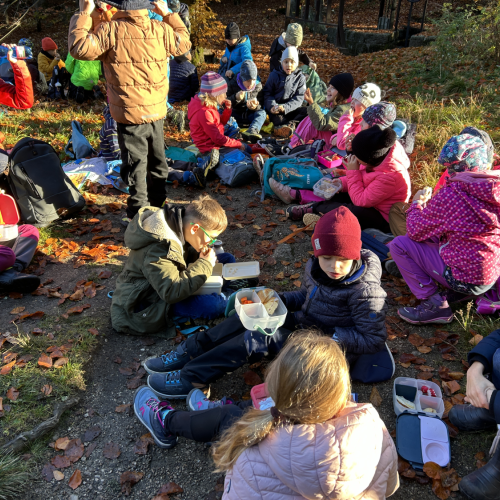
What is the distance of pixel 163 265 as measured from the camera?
11.2ft

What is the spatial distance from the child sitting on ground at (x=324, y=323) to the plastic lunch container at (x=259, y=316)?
0.18ft

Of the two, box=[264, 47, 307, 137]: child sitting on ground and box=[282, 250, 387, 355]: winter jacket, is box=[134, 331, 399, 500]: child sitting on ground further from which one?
box=[264, 47, 307, 137]: child sitting on ground

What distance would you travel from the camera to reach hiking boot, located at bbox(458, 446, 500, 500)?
2.36 metres

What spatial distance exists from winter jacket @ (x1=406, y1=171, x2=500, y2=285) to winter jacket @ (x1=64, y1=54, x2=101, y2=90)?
8896 mm

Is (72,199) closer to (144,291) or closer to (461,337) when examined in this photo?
(144,291)

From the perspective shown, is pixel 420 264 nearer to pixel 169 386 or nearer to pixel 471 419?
pixel 471 419

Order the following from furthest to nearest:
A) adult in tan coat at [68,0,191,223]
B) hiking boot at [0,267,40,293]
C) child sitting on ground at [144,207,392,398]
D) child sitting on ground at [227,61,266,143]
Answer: child sitting on ground at [227,61,266,143], adult in tan coat at [68,0,191,223], hiking boot at [0,267,40,293], child sitting on ground at [144,207,392,398]

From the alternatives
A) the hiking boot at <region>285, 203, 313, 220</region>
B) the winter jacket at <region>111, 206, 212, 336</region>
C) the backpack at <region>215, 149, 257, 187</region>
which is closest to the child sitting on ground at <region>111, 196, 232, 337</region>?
the winter jacket at <region>111, 206, 212, 336</region>

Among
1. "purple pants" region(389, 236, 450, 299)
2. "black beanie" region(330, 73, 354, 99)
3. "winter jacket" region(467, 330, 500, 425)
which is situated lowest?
"purple pants" region(389, 236, 450, 299)

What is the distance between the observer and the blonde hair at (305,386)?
1.78m

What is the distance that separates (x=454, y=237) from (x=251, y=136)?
504 centimetres

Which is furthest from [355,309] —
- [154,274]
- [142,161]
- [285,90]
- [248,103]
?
[285,90]

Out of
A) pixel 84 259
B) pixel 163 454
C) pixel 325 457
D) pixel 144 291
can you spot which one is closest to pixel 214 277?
pixel 144 291

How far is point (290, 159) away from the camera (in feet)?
19.8
